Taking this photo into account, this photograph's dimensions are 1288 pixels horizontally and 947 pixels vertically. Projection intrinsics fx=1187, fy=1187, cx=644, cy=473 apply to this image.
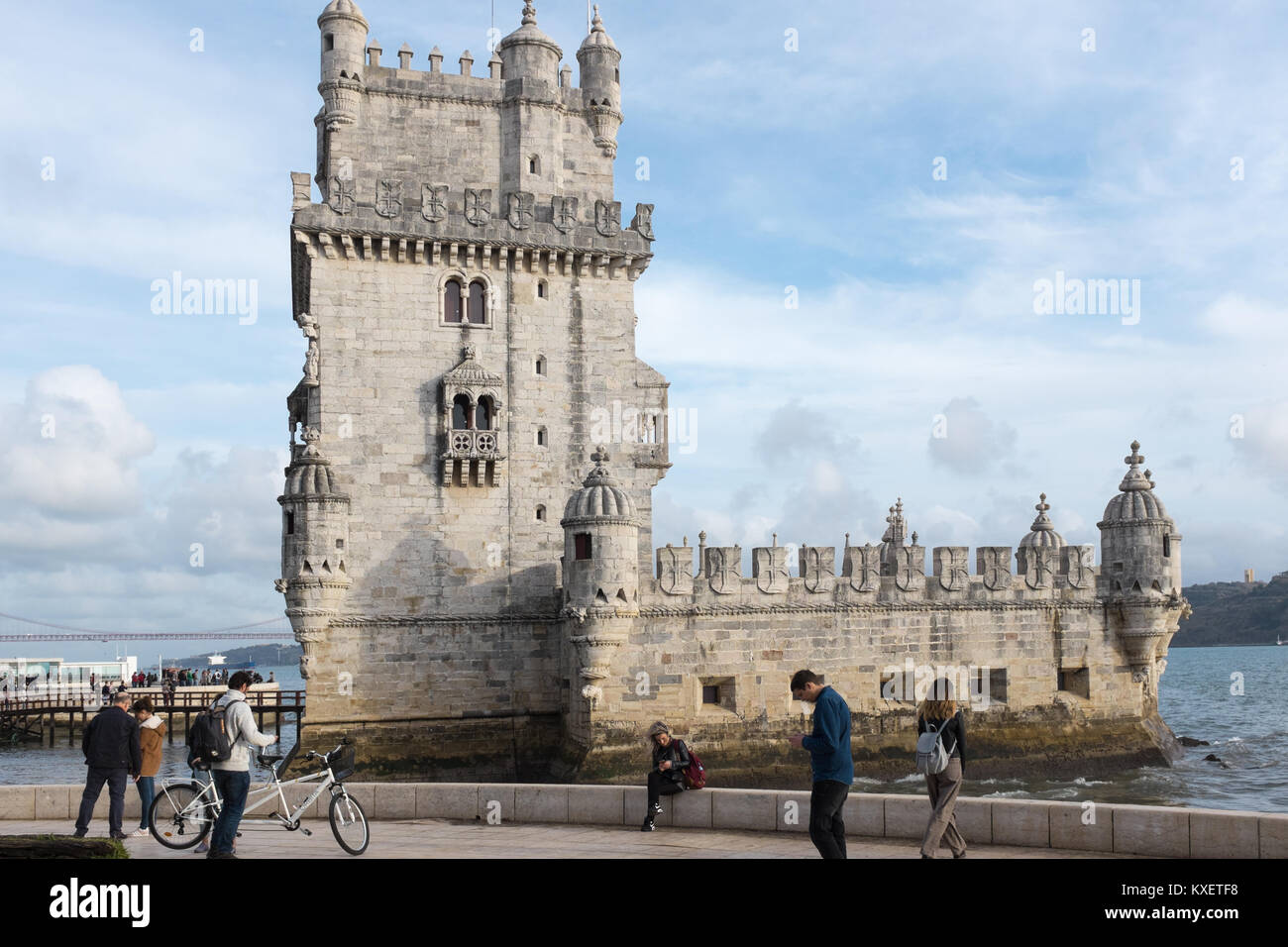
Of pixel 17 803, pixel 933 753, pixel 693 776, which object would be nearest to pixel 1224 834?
pixel 933 753

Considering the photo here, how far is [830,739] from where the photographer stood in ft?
37.6

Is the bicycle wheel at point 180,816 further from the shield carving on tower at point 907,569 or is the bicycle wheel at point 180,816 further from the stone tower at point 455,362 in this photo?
the shield carving on tower at point 907,569

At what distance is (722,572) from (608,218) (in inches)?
403

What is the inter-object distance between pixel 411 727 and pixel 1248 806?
2151 centimetres

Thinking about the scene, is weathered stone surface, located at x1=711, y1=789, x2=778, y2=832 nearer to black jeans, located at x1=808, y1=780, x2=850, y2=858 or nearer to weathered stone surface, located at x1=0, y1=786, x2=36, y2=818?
black jeans, located at x1=808, y1=780, x2=850, y2=858

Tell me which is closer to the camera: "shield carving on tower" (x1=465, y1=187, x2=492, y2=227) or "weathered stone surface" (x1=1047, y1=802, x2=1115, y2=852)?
"weathered stone surface" (x1=1047, y1=802, x2=1115, y2=852)

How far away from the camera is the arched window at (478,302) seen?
31781 mm

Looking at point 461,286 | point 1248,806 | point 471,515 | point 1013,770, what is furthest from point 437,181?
point 1248,806

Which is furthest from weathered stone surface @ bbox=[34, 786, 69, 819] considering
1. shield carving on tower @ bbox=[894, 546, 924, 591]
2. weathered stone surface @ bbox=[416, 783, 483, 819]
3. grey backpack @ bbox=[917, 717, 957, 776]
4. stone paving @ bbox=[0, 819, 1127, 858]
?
shield carving on tower @ bbox=[894, 546, 924, 591]

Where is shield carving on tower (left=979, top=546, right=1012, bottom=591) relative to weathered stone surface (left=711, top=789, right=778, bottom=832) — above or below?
above

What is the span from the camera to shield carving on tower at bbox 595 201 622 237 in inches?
1278

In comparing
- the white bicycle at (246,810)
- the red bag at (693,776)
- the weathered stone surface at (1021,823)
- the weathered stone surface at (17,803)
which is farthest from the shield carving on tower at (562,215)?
the weathered stone surface at (1021,823)
